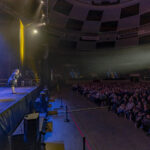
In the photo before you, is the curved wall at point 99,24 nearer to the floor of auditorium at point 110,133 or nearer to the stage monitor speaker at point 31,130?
the floor of auditorium at point 110,133

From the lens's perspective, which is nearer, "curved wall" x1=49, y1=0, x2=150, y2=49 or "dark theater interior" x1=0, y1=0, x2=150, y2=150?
"dark theater interior" x1=0, y1=0, x2=150, y2=150

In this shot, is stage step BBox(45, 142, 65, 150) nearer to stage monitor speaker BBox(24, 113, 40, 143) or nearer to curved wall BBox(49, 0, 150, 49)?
stage monitor speaker BBox(24, 113, 40, 143)

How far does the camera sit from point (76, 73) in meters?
25.3

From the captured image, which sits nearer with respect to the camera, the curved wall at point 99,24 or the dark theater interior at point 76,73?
the dark theater interior at point 76,73

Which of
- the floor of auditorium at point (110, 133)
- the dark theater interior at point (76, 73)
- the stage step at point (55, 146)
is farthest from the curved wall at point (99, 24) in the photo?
the stage step at point (55, 146)

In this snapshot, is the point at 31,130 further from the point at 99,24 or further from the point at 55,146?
the point at 99,24

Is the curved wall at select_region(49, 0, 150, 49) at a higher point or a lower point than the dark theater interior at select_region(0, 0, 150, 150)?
higher

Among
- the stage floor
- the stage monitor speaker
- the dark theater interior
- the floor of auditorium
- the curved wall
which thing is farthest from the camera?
the curved wall

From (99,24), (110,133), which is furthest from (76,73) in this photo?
(110,133)

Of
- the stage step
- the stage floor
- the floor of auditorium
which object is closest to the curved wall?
the stage floor

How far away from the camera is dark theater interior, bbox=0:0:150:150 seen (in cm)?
460

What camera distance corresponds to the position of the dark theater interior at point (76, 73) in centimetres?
460

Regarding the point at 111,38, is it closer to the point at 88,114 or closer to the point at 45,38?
the point at 45,38

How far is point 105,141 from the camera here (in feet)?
14.7
